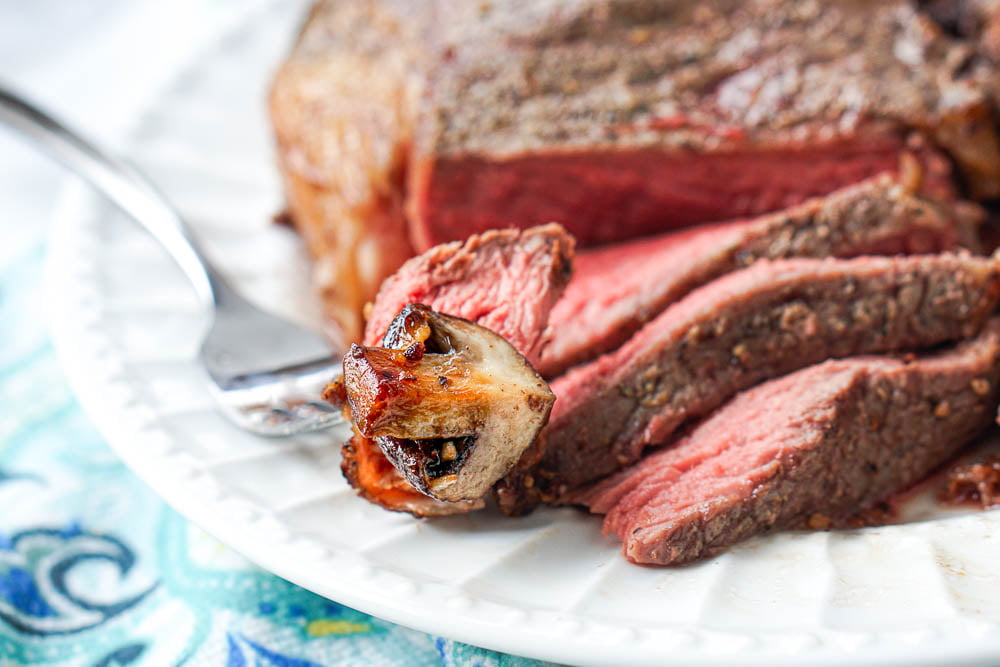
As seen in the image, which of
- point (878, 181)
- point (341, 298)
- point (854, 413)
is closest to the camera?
point (854, 413)

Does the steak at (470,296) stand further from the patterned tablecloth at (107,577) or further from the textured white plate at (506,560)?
the patterned tablecloth at (107,577)

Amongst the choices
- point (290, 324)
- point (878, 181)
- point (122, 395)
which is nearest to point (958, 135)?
point (878, 181)

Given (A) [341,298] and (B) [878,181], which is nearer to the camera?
(B) [878,181]

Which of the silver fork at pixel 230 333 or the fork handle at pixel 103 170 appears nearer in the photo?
the silver fork at pixel 230 333

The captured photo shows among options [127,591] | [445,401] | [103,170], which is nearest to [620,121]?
[445,401]

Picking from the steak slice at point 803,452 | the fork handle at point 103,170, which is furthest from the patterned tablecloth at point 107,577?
the fork handle at point 103,170

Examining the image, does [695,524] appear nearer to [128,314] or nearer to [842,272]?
[842,272]
